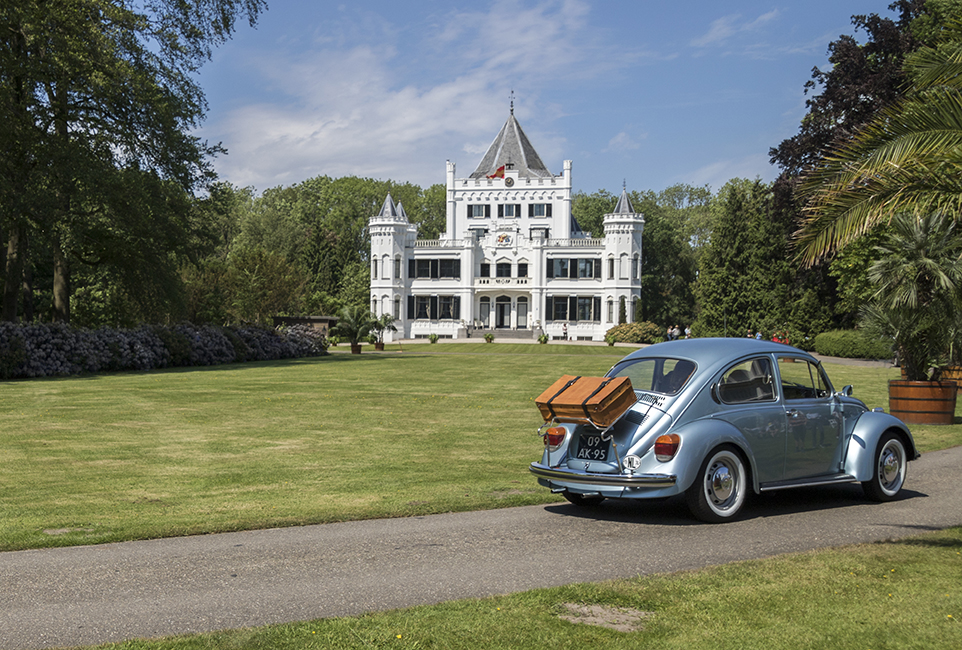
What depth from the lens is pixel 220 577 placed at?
600 centimetres

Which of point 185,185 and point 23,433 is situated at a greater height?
point 185,185

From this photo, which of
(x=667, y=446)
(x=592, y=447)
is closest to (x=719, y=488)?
(x=667, y=446)

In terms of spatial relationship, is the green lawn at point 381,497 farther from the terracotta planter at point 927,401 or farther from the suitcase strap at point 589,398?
the suitcase strap at point 589,398

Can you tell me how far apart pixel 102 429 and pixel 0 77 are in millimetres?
18941

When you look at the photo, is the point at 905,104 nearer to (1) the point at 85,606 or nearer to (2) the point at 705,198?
(1) the point at 85,606

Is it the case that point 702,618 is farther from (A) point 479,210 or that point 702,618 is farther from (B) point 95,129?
(A) point 479,210

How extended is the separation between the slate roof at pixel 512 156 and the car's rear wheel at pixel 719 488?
2912 inches

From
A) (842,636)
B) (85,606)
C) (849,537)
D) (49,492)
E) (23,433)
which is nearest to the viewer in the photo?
(842,636)

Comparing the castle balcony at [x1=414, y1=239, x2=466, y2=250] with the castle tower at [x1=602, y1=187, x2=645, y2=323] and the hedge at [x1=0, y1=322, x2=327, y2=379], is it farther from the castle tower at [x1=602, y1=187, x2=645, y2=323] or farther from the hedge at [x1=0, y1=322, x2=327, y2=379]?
the hedge at [x1=0, y1=322, x2=327, y2=379]

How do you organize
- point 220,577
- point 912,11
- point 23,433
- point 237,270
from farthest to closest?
point 237,270, point 912,11, point 23,433, point 220,577

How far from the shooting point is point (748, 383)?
337 inches

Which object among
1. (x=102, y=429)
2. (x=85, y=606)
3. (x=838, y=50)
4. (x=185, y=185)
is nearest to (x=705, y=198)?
(x=838, y=50)

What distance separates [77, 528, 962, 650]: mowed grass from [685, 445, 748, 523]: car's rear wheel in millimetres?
1596

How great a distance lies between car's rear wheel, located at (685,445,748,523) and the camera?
7.89 metres
